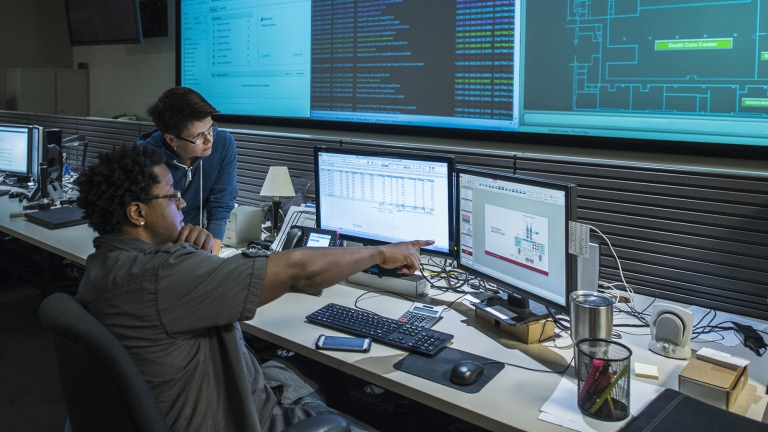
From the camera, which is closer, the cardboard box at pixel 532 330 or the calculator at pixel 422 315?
the cardboard box at pixel 532 330

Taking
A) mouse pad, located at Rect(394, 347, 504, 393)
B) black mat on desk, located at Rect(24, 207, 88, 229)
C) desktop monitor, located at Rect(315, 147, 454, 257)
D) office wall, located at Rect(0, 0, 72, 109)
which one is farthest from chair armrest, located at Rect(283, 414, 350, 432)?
office wall, located at Rect(0, 0, 72, 109)

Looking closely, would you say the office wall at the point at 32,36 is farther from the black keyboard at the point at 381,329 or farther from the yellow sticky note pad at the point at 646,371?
the yellow sticky note pad at the point at 646,371

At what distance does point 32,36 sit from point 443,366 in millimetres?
5539

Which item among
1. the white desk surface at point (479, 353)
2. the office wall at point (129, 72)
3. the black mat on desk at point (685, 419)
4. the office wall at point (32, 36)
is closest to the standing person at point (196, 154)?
the white desk surface at point (479, 353)

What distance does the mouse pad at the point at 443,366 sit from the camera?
4.54ft

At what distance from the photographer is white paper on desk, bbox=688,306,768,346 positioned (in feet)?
5.30

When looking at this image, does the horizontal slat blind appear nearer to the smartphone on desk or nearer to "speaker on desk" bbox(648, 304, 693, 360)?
"speaker on desk" bbox(648, 304, 693, 360)

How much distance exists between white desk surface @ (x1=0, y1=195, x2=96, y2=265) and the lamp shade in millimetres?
726

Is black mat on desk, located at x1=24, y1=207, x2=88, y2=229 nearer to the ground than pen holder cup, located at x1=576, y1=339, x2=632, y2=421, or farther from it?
farther from it

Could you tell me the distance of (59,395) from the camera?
262 cm

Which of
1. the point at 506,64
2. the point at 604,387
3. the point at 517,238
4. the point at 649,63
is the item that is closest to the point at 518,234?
the point at 517,238

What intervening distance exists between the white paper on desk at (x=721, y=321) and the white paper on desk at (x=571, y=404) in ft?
1.29

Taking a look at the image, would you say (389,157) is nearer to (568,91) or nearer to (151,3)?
(568,91)

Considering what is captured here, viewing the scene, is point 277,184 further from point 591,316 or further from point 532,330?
point 591,316
